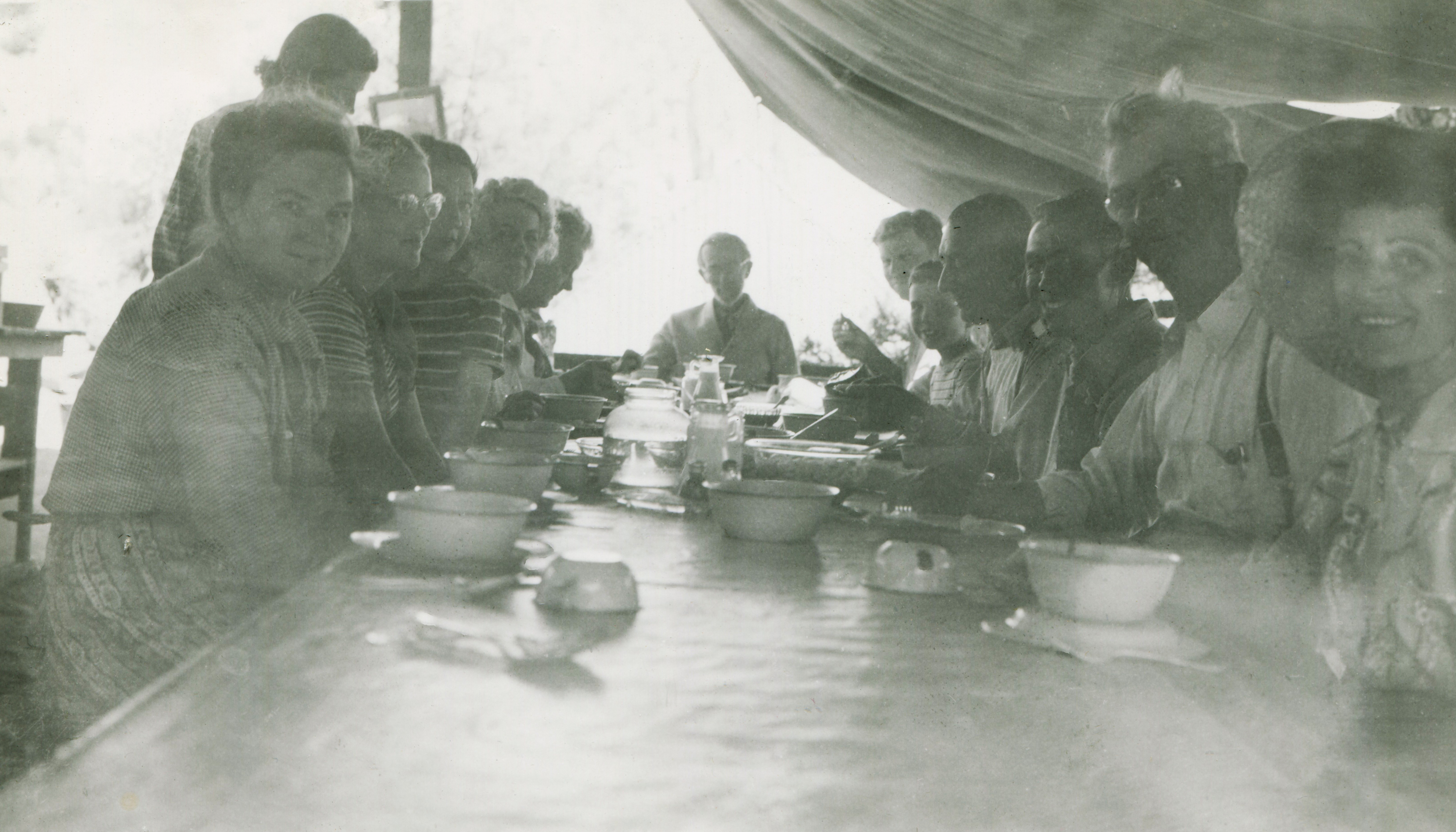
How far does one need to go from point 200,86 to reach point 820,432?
1.50 m

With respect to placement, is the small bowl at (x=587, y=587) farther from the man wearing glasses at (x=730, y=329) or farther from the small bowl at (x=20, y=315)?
the man wearing glasses at (x=730, y=329)

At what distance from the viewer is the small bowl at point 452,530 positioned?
108cm

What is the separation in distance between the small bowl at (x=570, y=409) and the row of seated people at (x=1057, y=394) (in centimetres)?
38

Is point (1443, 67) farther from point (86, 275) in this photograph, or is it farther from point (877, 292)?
point (86, 275)

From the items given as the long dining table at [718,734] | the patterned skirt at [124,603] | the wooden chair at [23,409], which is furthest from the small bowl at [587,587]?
the wooden chair at [23,409]

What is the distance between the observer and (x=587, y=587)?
0.96 meters

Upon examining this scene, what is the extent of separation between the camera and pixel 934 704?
2.55 ft

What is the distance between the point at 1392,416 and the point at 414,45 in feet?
10.9

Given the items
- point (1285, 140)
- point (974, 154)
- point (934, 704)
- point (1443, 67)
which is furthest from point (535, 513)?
point (974, 154)

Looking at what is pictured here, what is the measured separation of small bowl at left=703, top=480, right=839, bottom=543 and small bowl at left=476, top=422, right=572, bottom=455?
68cm

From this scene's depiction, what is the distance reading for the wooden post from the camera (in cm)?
359

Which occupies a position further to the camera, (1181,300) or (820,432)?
(820,432)

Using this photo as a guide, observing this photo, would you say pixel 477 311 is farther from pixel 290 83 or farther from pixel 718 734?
pixel 718 734

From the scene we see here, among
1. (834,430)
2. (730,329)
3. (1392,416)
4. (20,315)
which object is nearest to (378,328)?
(834,430)
